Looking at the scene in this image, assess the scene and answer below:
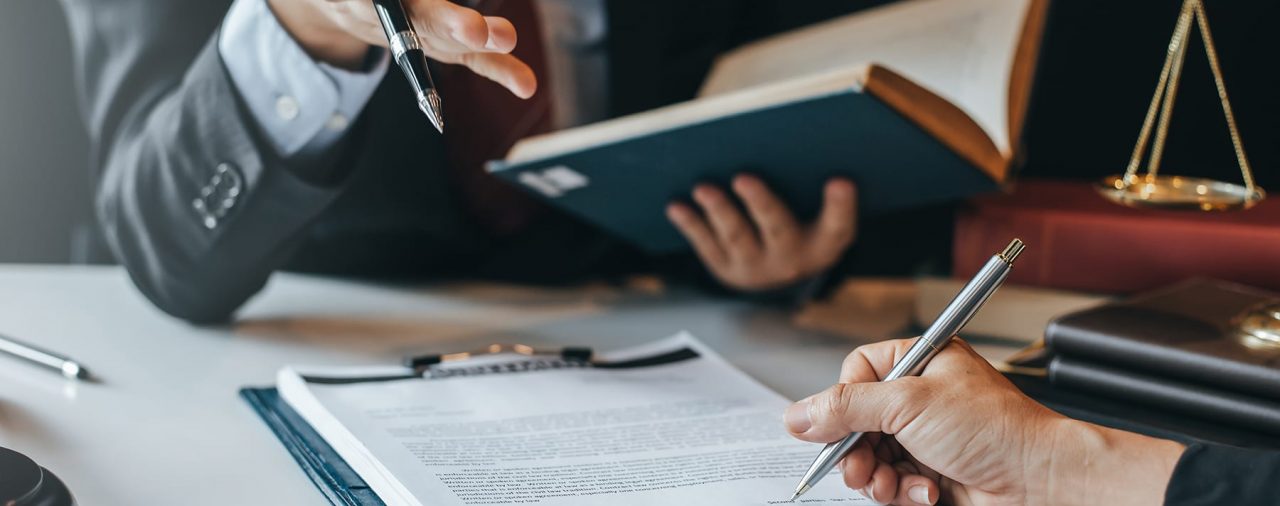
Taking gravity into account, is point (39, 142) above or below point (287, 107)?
above

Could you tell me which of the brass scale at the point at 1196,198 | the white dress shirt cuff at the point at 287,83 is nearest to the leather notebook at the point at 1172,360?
the brass scale at the point at 1196,198

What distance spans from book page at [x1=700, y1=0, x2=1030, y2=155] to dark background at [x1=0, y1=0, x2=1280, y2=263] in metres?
0.62

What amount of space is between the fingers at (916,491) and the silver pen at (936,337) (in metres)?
0.05

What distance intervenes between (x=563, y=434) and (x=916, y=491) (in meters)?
0.26

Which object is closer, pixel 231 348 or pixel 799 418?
pixel 799 418

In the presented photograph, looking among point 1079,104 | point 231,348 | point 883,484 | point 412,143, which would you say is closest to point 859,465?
point 883,484

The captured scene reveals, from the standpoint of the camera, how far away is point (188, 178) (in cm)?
108

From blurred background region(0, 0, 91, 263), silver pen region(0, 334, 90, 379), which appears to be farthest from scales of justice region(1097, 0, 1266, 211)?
blurred background region(0, 0, 91, 263)

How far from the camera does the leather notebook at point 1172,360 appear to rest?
72 centimetres

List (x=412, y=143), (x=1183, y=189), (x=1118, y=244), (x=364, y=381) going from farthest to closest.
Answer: (x=412, y=143) < (x=1118, y=244) < (x=1183, y=189) < (x=364, y=381)

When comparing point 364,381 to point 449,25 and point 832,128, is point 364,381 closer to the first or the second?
point 449,25

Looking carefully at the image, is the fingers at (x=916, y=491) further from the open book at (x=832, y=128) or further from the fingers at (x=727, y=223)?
the fingers at (x=727, y=223)

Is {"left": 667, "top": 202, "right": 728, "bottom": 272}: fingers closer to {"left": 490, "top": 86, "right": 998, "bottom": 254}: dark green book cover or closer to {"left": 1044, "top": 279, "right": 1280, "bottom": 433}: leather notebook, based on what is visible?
{"left": 490, "top": 86, "right": 998, "bottom": 254}: dark green book cover

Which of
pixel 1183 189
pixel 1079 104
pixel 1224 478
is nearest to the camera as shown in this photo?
pixel 1224 478
